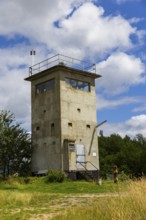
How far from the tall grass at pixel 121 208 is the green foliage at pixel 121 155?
4783 cm

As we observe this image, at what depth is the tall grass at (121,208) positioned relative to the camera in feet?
31.3

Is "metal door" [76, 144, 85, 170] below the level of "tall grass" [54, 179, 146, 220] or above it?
above

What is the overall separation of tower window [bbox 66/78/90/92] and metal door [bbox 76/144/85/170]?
20.8ft

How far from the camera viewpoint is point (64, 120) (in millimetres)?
37812

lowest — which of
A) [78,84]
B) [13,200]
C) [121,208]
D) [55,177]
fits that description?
[13,200]

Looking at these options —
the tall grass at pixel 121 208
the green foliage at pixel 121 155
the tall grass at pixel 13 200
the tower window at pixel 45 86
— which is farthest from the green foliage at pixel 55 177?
the green foliage at pixel 121 155

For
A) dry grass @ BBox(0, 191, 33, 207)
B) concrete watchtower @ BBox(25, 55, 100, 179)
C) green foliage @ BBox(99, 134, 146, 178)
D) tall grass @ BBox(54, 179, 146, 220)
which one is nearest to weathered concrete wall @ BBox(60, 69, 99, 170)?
concrete watchtower @ BBox(25, 55, 100, 179)

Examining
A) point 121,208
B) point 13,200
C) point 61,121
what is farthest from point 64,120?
point 121,208

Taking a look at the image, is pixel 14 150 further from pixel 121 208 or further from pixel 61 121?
pixel 121 208

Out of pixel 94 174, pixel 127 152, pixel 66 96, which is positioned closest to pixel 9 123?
pixel 66 96

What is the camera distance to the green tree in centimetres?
3997

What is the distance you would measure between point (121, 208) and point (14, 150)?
31.3 m

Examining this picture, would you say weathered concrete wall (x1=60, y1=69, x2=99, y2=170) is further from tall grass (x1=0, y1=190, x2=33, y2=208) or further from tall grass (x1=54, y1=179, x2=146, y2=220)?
tall grass (x1=54, y1=179, x2=146, y2=220)

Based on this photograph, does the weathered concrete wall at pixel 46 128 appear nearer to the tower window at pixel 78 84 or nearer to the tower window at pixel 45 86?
the tower window at pixel 45 86
